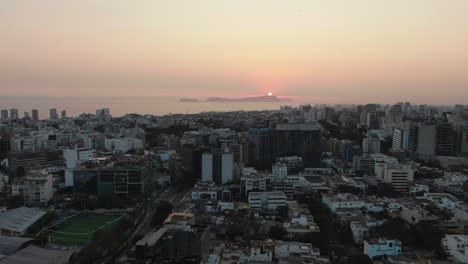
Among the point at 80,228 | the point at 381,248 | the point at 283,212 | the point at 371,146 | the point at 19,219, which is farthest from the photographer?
the point at 371,146

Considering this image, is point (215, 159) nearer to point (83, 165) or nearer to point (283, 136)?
point (83, 165)

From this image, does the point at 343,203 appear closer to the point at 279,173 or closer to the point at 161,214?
the point at 279,173

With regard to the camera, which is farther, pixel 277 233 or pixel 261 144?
pixel 261 144

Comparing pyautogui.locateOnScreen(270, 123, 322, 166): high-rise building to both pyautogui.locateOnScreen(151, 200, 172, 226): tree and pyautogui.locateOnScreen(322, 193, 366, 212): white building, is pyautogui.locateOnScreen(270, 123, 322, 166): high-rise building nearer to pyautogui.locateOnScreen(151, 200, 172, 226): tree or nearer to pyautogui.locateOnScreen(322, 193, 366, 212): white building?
pyautogui.locateOnScreen(322, 193, 366, 212): white building

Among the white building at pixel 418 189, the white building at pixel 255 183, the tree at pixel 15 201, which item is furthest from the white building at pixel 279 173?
the tree at pixel 15 201

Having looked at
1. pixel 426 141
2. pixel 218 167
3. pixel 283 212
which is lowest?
pixel 283 212

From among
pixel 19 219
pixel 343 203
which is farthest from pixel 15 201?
pixel 343 203

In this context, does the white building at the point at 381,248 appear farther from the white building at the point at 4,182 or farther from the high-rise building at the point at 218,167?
the white building at the point at 4,182
